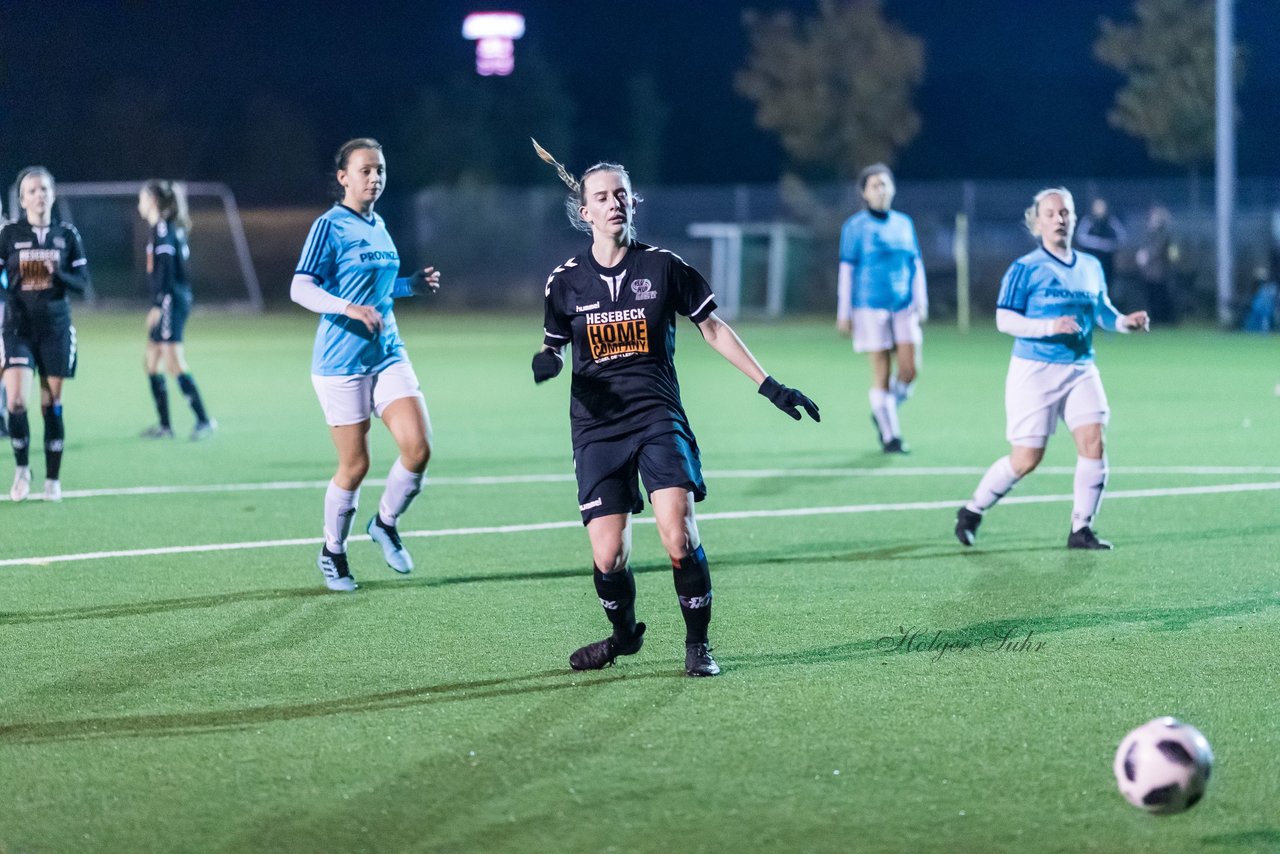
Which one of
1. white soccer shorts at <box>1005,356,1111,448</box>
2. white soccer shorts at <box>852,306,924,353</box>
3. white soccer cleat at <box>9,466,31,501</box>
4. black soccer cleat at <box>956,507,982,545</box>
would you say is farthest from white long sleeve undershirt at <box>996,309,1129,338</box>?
white soccer cleat at <box>9,466,31,501</box>

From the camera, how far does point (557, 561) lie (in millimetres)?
8336

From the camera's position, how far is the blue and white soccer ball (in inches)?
167

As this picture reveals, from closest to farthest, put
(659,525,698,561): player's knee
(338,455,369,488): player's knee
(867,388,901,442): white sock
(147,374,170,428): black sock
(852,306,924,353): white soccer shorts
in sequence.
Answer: (659,525,698,561): player's knee → (338,455,369,488): player's knee → (867,388,901,442): white sock → (852,306,924,353): white soccer shorts → (147,374,170,428): black sock

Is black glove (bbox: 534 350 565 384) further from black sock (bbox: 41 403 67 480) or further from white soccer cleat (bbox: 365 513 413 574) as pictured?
black sock (bbox: 41 403 67 480)

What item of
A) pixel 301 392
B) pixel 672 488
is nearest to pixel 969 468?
pixel 672 488

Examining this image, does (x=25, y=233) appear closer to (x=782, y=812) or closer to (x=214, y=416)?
(x=214, y=416)

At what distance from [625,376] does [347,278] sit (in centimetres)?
209

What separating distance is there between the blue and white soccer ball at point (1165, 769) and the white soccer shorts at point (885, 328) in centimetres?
859

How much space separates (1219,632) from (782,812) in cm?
288

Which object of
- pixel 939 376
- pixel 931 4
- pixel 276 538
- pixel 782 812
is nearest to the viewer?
pixel 782 812

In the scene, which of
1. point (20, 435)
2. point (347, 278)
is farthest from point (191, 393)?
point (347, 278)

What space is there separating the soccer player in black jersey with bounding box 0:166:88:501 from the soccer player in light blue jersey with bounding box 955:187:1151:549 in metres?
5.95

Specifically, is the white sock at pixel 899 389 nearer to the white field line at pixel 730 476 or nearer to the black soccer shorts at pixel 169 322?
the white field line at pixel 730 476

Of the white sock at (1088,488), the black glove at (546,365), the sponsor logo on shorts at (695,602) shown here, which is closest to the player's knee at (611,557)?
the sponsor logo on shorts at (695,602)
